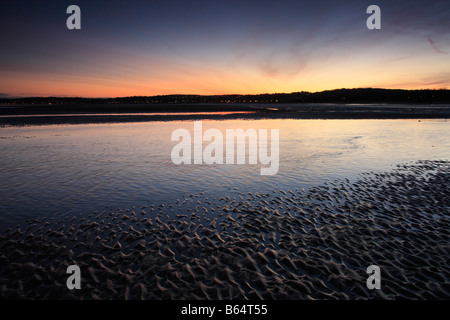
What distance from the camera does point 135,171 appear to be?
1856 centimetres

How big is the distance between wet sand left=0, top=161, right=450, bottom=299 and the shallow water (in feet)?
5.65

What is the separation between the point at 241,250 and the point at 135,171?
40.8 feet

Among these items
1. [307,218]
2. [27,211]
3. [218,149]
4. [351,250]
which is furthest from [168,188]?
[218,149]

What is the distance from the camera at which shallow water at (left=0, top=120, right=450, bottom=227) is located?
13.3 metres

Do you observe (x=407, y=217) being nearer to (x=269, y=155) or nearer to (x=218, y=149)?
(x=269, y=155)

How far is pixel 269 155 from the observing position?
2378 centimetres

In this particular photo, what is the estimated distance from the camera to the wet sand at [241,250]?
7168mm

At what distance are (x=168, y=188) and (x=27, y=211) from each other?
7.11m

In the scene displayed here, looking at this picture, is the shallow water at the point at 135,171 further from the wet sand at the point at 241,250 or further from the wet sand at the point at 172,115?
the wet sand at the point at 172,115

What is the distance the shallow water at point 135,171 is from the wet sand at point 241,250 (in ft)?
5.65

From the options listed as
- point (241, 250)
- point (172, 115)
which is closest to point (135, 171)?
point (241, 250)

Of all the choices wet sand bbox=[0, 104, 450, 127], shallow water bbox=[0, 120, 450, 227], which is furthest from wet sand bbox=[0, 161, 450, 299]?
wet sand bbox=[0, 104, 450, 127]

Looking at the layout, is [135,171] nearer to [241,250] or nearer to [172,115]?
[241,250]

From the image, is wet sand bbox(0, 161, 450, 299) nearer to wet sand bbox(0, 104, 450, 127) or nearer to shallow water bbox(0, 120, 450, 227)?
shallow water bbox(0, 120, 450, 227)
